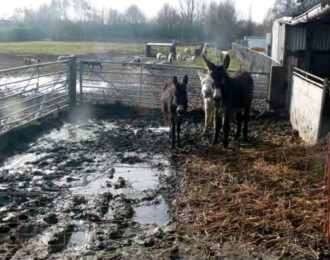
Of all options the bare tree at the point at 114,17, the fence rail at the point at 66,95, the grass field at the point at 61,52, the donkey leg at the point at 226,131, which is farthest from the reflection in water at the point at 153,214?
the bare tree at the point at 114,17

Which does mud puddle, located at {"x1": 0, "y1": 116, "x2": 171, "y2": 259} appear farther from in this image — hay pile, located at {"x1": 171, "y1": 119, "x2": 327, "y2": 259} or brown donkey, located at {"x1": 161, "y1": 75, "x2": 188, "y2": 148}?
brown donkey, located at {"x1": 161, "y1": 75, "x2": 188, "y2": 148}

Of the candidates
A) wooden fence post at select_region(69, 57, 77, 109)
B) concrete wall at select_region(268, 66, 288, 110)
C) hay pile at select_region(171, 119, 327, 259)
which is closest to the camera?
hay pile at select_region(171, 119, 327, 259)

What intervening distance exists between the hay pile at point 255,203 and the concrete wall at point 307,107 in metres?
0.63

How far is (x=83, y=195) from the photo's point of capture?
5945 millimetres

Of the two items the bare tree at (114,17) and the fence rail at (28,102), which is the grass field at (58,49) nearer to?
the bare tree at (114,17)

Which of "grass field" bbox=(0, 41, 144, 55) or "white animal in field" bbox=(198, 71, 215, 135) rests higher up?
"grass field" bbox=(0, 41, 144, 55)

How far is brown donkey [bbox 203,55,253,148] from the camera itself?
26.5ft

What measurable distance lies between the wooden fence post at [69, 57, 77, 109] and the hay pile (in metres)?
5.80

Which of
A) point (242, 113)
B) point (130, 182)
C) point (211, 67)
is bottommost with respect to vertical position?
point (130, 182)

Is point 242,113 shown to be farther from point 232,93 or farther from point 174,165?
point 174,165

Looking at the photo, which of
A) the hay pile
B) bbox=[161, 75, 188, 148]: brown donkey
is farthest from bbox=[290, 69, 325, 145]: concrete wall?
bbox=[161, 75, 188, 148]: brown donkey

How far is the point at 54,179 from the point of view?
6.73 meters

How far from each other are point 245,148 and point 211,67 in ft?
5.73

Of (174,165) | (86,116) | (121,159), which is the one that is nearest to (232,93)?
(174,165)
